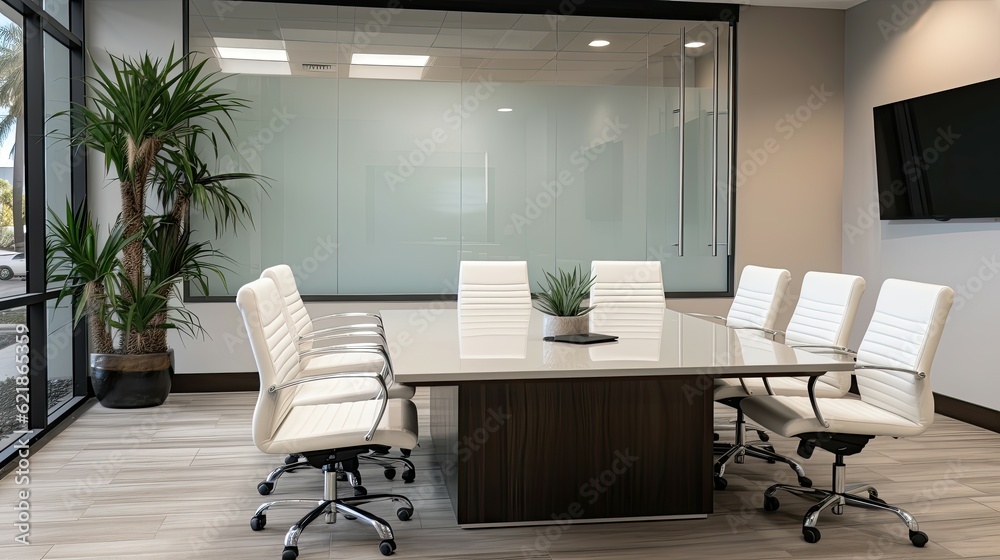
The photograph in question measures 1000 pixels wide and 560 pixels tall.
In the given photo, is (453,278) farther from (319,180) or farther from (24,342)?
(24,342)

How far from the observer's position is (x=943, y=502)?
3953 mm

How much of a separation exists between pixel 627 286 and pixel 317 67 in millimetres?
3057

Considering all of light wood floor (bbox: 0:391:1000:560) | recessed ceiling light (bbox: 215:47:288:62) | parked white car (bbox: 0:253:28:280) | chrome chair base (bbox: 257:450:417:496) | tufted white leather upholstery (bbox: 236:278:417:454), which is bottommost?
light wood floor (bbox: 0:391:1000:560)

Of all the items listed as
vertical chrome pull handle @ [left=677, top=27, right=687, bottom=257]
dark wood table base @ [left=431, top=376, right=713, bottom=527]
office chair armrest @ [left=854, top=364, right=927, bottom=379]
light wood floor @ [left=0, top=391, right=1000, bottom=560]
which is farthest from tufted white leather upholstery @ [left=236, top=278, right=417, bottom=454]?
vertical chrome pull handle @ [left=677, top=27, right=687, bottom=257]

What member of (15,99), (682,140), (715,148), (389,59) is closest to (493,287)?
(682,140)

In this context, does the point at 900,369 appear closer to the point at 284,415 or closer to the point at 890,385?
the point at 890,385

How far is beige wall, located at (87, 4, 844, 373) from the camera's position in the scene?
709cm

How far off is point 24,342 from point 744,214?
5.50 metres

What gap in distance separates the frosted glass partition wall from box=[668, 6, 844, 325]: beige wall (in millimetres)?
201

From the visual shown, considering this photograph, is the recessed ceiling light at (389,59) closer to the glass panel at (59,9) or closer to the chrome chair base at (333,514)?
the glass panel at (59,9)

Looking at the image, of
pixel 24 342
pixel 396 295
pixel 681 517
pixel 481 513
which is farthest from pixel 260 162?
pixel 681 517

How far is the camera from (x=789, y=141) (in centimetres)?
714

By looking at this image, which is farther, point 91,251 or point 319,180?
point 319,180

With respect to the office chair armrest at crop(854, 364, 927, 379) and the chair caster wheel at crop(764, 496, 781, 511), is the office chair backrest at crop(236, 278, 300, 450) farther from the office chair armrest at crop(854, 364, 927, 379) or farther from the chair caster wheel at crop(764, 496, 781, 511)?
the office chair armrest at crop(854, 364, 927, 379)
